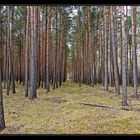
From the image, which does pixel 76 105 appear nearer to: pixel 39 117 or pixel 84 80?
pixel 39 117

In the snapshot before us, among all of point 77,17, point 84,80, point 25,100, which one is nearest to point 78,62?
point 84,80

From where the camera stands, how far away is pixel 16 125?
8.73m

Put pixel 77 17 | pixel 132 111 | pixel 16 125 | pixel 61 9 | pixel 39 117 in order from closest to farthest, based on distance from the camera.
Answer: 1. pixel 16 125
2. pixel 39 117
3. pixel 132 111
4. pixel 61 9
5. pixel 77 17

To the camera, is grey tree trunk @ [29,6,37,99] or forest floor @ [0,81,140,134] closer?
forest floor @ [0,81,140,134]

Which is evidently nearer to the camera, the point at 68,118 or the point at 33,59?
the point at 68,118

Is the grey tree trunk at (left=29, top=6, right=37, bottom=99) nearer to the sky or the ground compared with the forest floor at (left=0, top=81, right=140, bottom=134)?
nearer to the sky

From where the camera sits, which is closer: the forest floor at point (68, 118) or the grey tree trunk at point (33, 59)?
the forest floor at point (68, 118)

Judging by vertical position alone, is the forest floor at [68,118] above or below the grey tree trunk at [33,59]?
below

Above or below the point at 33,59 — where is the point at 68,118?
below
